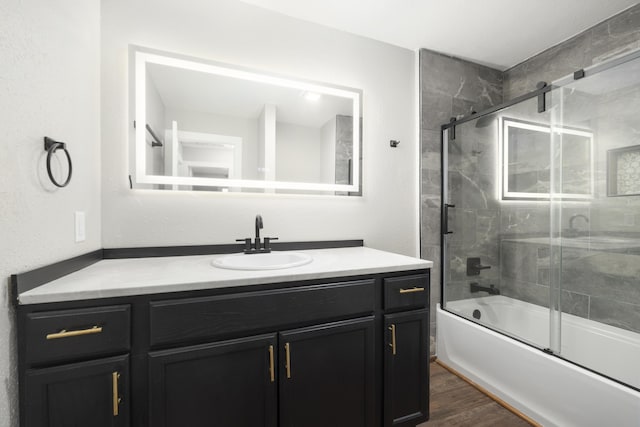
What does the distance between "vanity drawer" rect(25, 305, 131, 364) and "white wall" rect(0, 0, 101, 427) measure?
73 mm

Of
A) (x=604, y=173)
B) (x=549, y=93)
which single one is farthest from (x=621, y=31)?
(x=604, y=173)

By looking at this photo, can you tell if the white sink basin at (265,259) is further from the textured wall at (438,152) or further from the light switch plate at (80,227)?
the textured wall at (438,152)

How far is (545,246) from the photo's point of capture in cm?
201

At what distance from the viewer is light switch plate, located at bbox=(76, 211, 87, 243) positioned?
115 cm

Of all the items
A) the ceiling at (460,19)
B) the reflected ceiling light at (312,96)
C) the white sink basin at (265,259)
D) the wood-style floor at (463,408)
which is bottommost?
the wood-style floor at (463,408)

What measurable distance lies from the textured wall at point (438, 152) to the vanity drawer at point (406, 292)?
793 millimetres

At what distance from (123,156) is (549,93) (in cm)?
259

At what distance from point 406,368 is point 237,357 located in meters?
0.83

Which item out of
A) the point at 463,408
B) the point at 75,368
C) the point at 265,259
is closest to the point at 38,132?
the point at 75,368

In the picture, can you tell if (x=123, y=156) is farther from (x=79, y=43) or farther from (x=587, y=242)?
(x=587, y=242)

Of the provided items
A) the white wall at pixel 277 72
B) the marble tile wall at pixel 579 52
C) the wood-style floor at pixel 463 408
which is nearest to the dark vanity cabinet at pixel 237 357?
the wood-style floor at pixel 463 408

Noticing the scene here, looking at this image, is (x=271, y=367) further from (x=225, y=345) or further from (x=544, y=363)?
(x=544, y=363)

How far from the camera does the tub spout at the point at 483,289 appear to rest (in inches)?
88.3

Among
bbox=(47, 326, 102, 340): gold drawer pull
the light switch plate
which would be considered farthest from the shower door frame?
the light switch plate
